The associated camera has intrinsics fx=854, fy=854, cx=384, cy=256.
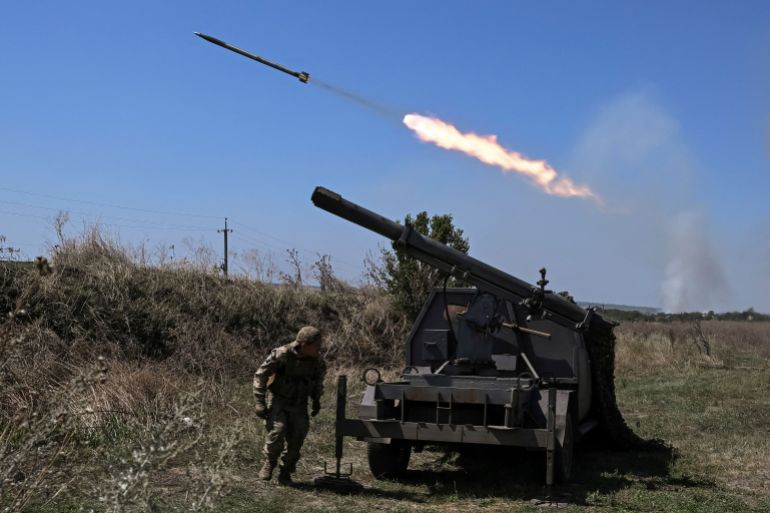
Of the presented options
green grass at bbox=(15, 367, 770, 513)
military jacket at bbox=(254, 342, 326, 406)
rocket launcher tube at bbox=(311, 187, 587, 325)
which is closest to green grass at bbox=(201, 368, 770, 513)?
green grass at bbox=(15, 367, 770, 513)

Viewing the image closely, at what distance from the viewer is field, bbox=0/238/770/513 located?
534cm

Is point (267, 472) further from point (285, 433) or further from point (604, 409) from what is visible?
point (604, 409)

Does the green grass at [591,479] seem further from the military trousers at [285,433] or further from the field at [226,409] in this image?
the military trousers at [285,433]

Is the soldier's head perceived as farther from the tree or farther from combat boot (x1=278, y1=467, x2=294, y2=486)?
the tree

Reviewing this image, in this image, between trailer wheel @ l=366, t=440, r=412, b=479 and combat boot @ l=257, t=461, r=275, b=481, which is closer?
combat boot @ l=257, t=461, r=275, b=481

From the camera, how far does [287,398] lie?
866cm

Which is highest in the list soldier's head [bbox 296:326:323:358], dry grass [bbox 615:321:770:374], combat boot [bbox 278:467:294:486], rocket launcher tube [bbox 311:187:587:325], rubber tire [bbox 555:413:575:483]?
rocket launcher tube [bbox 311:187:587:325]

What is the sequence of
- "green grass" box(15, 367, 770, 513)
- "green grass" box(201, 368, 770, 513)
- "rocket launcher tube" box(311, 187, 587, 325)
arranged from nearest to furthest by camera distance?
"green grass" box(15, 367, 770, 513) < "green grass" box(201, 368, 770, 513) < "rocket launcher tube" box(311, 187, 587, 325)

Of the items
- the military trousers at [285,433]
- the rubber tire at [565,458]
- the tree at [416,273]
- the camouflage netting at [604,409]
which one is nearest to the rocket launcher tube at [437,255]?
the camouflage netting at [604,409]

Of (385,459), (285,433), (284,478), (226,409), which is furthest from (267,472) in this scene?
(226,409)

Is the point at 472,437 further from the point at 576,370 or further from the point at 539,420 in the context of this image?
the point at 576,370

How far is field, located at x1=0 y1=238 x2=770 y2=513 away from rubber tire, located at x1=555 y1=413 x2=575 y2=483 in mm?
220

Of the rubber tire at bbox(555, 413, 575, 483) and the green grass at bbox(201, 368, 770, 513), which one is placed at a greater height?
the rubber tire at bbox(555, 413, 575, 483)

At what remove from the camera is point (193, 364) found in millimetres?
16875
